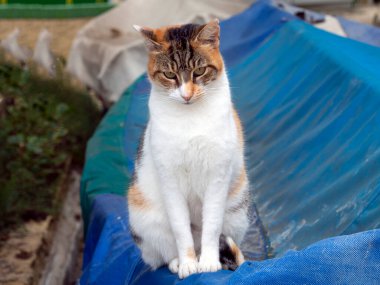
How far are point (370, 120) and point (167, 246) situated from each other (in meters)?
1.02

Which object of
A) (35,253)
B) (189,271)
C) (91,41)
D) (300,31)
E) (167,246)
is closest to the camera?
(189,271)

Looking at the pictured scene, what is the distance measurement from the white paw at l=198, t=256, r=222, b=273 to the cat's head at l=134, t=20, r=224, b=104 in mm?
506

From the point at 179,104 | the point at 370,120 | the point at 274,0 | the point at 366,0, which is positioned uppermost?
the point at 179,104

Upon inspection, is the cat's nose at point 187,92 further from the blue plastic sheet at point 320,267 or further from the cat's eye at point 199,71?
the blue plastic sheet at point 320,267

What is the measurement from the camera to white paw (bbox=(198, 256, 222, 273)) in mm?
2105

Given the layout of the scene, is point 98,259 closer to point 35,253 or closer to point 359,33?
point 35,253

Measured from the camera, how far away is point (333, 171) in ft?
9.20

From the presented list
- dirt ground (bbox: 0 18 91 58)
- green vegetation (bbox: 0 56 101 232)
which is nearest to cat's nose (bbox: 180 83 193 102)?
green vegetation (bbox: 0 56 101 232)

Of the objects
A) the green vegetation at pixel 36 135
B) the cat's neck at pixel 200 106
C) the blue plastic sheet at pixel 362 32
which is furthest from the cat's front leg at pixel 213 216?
the blue plastic sheet at pixel 362 32

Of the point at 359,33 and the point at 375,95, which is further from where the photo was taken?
the point at 359,33

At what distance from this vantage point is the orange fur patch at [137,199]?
7.69ft

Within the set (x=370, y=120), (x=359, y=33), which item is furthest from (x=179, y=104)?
(x=359, y=33)

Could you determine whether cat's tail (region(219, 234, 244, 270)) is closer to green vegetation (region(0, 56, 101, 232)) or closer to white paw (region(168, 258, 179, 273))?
white paw (region(168, 258, 179, 273))

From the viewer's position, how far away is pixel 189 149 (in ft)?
7.08
